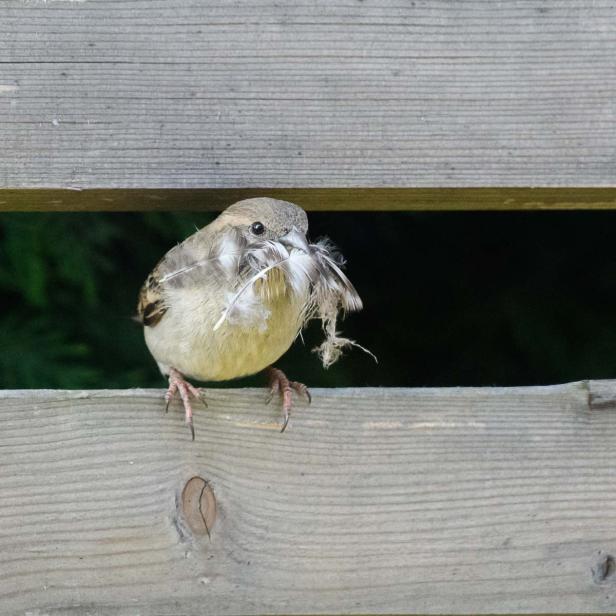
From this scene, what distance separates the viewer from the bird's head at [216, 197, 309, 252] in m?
2.29

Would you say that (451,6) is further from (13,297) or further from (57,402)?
(13,297)

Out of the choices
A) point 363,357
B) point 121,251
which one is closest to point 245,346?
point 121,251

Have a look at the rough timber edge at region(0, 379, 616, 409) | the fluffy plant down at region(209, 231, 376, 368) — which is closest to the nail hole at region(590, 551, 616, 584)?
the rough timber edge at region(0, 379, 616, 409)

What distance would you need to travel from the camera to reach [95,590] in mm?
2062

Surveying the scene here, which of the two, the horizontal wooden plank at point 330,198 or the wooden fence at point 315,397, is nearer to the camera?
the wooden fence at point 315,397

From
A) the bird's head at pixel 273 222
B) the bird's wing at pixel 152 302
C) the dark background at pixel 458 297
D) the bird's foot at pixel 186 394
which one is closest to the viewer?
the bird's foot at pixel 186 394

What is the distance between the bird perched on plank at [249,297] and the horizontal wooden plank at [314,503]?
113 millimetres

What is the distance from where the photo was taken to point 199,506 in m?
2.11

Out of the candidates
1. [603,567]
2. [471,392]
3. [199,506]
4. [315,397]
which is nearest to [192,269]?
[315,397]

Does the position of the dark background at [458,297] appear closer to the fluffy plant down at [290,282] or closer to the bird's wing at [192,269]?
the bird's wing at [192,269]

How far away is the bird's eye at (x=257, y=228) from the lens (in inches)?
92.6

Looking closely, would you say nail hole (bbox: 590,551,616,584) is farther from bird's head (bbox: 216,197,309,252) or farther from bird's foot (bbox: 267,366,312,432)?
bird's head (bbox: 216,197,309,252)

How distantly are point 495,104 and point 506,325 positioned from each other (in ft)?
6.25

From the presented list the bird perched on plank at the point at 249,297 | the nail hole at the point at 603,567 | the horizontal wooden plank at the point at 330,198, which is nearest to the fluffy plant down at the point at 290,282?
the bird perched on plank at the point at 249,297
